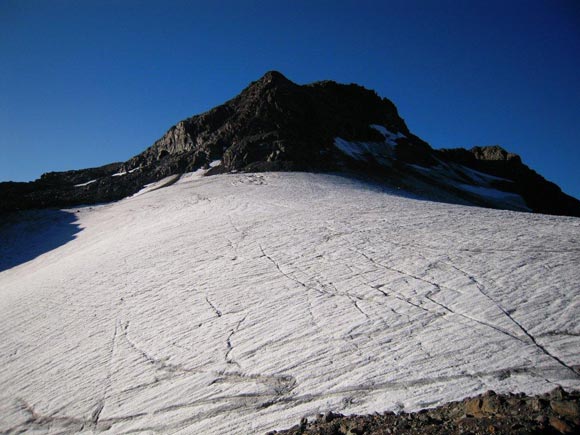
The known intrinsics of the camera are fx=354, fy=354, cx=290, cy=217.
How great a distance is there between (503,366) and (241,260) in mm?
7145

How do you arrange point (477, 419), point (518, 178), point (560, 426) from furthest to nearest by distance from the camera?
point (518, 178) → point (477, 419) → point (560, 426)

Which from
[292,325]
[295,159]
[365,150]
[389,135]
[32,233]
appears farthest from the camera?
[389,135]

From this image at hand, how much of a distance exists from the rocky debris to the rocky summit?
1172 inches

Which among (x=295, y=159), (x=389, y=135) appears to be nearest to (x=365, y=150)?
(x=389, y=135)

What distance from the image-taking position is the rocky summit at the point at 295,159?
116ft

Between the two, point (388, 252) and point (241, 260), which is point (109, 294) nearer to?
point (241, 260)

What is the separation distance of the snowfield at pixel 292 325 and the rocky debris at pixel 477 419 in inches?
12.3

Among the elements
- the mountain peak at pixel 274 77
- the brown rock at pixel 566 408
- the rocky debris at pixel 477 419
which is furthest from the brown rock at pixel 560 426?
the mountain peak at pixel 274 77

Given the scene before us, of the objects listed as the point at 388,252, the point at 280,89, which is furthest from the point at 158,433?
the point at 280,89

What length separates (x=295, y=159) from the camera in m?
35.1

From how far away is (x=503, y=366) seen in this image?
479 cm

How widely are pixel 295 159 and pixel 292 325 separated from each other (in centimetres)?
2954

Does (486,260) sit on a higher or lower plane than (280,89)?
lower

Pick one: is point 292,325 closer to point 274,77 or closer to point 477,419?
point 477,419
